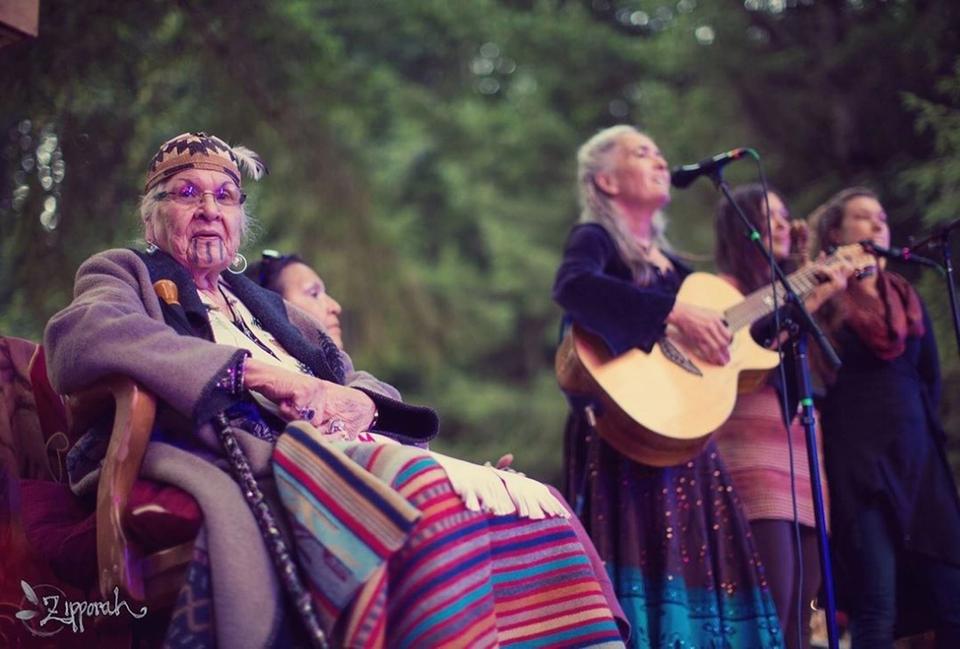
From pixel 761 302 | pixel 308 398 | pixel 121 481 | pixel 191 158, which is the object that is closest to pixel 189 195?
pixel 191 158

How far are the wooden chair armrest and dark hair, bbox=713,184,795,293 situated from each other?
9.00 ft

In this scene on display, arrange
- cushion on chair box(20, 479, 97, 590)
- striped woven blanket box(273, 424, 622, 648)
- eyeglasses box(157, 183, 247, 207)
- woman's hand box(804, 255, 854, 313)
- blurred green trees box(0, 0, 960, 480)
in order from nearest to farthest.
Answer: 1. striped woven blanket box(273, 424, 622, 648)
2. cushion on chair box(20, 479, 97, 590)
3. eyeglasses box(157, 183, 247, 207)
4. woman's hand box(804, 255, 854, 313)
5. blurred green trees box(0, 0, 960, 480)

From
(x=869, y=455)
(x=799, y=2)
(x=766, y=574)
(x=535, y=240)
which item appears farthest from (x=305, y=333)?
(x=535, y=240)

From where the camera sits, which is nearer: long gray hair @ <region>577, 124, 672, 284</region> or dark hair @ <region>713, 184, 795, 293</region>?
long gray hair @ <region>577, 124, 672, 284</region>

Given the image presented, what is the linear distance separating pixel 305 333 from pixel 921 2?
4744 mm

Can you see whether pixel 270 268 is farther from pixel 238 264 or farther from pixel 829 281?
pixel 829 281

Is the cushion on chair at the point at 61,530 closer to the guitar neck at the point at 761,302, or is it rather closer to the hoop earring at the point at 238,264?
the hoop earring at the point at 238,264

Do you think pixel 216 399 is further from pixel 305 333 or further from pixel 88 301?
pixel 305 333

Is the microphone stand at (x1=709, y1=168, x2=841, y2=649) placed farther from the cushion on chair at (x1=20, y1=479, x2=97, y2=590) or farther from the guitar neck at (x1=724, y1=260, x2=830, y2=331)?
the cushion on chair at (x1=20, y1=479, x2=97, y2=590)

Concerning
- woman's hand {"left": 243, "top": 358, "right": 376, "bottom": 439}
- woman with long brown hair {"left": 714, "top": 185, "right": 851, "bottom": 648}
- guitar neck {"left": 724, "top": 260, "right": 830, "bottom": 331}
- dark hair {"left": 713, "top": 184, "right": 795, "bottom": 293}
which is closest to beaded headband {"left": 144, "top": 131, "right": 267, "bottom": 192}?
woman's hand {"left": 243, "top": 358, "right": 376, "bottom": 439}

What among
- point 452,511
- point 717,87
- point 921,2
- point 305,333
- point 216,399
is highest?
point 717,87

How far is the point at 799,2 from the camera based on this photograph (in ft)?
22.5

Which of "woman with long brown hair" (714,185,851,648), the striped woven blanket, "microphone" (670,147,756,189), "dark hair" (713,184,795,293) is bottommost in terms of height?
the striped woven blanket

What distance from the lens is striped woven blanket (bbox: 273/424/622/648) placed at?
205 cm
